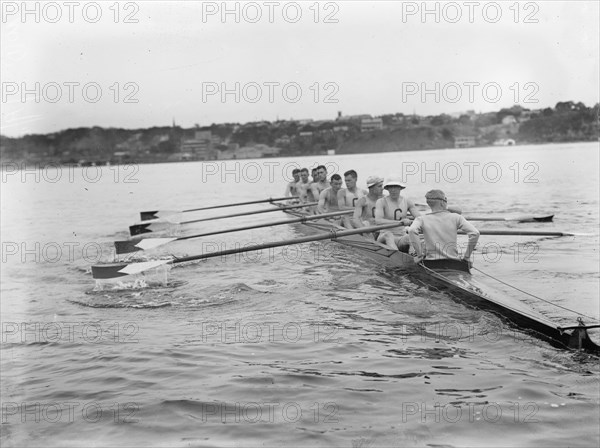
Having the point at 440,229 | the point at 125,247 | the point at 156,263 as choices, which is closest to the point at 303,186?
the point at 125,247

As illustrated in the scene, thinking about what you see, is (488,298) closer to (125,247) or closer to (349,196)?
(349,196)

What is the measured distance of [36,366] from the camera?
6.73 meters

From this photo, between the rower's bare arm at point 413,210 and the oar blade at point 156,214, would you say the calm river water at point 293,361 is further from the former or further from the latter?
the oar blade at point 156,214

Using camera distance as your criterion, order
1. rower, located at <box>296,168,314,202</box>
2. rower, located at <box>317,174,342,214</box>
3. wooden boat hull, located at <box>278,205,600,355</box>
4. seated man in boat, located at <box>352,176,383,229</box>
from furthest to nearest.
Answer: rower, located at <box>296,168,314,202</box> → rower, located at <box>317,174,342,214</box> → seated man in boat, located at <box>352,176,383,229</box> → wooden boat hull, located at <box>278,205,600,355</box>

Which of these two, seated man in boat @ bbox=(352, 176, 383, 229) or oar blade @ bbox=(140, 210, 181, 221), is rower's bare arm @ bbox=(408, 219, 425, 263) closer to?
seated man in boat @ bbox=(352, 176, 383, 229)

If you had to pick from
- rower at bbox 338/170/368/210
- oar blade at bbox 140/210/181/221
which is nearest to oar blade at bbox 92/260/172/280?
rower at bbox 338/170/368/210

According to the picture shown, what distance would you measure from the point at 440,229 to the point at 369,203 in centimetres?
335

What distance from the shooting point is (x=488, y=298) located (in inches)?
273

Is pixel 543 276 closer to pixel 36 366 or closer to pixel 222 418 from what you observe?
pixel 222 418

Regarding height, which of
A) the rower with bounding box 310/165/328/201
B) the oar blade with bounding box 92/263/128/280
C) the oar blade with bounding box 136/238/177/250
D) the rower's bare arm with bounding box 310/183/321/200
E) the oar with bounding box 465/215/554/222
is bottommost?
the oar blade with bounding box 92/263/128/280

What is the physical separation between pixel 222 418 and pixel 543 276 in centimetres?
699

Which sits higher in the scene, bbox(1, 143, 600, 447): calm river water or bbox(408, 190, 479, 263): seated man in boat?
bbox(408, 190, 479, 263): seated man in boat

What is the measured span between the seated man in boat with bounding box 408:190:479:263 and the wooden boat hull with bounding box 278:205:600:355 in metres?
0.16

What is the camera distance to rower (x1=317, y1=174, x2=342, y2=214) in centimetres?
1398
